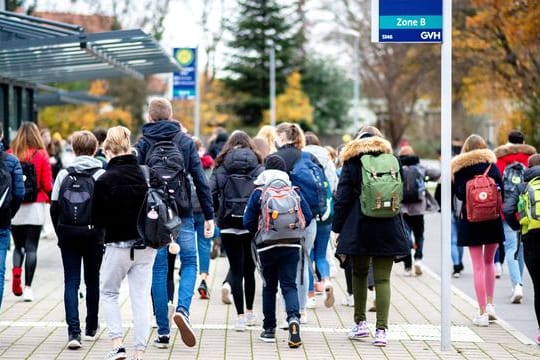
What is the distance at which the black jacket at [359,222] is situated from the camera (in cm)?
938

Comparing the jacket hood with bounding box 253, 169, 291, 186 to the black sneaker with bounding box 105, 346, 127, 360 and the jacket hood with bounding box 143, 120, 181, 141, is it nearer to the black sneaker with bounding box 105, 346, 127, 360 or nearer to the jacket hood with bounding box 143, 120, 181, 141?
the jacket hood with bounding box 143, 120, 181, 141

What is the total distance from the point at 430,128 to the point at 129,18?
27.4 metres

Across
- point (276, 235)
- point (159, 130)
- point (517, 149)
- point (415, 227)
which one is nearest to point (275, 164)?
point (276, 235)

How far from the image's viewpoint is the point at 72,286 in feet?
30.4

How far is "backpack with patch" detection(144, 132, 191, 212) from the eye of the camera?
9117mm

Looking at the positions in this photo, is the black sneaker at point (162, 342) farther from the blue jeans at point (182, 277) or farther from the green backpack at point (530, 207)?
the green backpack at point (530, 207)

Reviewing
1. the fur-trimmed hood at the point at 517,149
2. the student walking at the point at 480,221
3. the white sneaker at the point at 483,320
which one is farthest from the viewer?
the fur-trimmed hood at the point at 517,149

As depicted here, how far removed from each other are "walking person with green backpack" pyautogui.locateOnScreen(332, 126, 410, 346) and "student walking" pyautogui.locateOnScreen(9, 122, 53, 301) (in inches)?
158

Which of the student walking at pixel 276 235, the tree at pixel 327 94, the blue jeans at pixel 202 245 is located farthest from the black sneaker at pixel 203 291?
the tree at pixel 327 94

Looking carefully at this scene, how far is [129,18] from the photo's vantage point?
147 ft

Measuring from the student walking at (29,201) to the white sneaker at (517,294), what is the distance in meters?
5.12

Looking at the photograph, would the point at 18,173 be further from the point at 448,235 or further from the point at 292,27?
the point at 292,27

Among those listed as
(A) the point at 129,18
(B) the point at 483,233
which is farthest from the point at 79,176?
(A) the point at 129,18

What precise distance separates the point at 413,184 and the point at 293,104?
34336 mm
